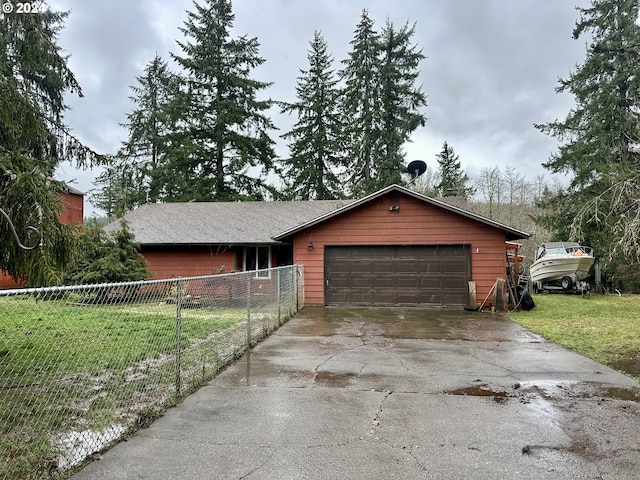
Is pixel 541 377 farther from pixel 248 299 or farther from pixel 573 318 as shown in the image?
pixel 573 318

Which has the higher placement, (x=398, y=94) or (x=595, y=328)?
(x=398, y=94)

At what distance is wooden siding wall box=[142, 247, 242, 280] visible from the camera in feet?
54.6

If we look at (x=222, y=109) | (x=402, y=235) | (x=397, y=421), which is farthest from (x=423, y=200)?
(x=222, y=109)

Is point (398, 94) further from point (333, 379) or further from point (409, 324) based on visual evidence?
point (333, 379)

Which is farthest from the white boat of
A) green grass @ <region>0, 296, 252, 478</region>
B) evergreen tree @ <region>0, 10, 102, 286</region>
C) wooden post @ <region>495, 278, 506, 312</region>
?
evergreen tree @ <region>0, 10, 102, 286</region>

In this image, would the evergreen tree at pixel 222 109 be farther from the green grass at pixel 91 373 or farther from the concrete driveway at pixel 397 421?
the concrete driveway at pixel 397 421

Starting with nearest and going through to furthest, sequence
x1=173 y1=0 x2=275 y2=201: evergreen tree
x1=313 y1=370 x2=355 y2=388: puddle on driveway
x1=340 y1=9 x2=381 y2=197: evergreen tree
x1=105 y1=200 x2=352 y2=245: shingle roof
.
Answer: x1=313 y1=370 x2=355 y2=388: puddle on driveway
x1=105 y1=200 x2=352 y2=245: shingle roof
x1=173 y1=0 x2=275 y2=201: evergreen tree
x1=340 y1=9 x2=381 y2=197: evergreen tree

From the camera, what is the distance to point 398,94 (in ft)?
94.7

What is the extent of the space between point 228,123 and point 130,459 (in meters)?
27.0

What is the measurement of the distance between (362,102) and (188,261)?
18139mm

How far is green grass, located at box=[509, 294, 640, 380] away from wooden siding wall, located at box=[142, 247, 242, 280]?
1048 centimetres

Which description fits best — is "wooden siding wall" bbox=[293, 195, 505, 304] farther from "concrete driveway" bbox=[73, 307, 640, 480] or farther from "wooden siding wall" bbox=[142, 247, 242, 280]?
"concrete driveway" bbox=[73, 307, 640, 480]

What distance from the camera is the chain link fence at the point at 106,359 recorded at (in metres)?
3.46

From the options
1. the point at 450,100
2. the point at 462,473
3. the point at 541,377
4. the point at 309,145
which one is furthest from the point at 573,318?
the point at 309,145
